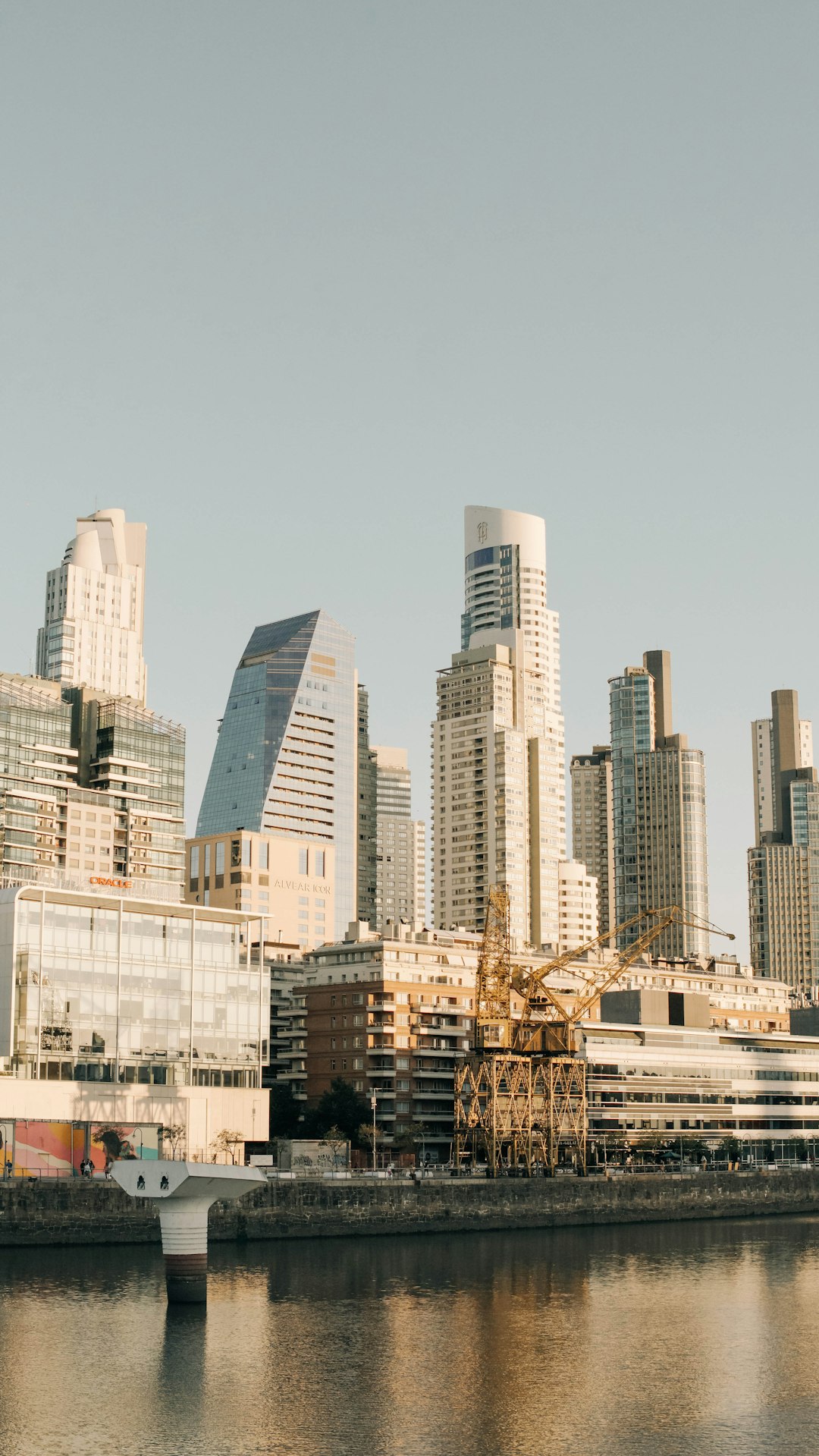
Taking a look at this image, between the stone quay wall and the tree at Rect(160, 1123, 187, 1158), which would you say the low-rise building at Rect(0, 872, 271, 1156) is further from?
the stone quay wall

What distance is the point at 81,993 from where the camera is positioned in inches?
5049

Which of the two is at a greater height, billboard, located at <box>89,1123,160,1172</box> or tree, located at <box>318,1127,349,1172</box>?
billboard, located at <box>89,1123,160,1172</box>

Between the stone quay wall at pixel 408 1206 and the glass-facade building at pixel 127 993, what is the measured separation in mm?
20076

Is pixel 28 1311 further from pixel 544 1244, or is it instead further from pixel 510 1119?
pixel 510 1119

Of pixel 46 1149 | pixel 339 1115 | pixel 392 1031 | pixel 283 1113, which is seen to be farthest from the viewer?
pixel 392 1031

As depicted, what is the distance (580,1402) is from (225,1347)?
53.4 feet

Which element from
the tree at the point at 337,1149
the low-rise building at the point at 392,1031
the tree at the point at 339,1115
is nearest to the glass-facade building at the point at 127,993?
the tree at the point at 337,1149

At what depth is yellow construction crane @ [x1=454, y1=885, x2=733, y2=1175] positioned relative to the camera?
6122 inches

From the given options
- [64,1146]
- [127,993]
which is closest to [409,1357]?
[64,1146]

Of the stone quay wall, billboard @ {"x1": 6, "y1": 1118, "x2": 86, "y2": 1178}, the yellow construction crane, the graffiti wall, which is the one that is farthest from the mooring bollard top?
the yellow construction crane

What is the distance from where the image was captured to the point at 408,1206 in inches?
4719

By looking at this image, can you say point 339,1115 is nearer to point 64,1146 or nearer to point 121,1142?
point 121,1142

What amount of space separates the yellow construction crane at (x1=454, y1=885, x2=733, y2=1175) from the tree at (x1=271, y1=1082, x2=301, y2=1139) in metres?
20.2

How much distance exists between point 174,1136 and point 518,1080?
39818 millimetres
